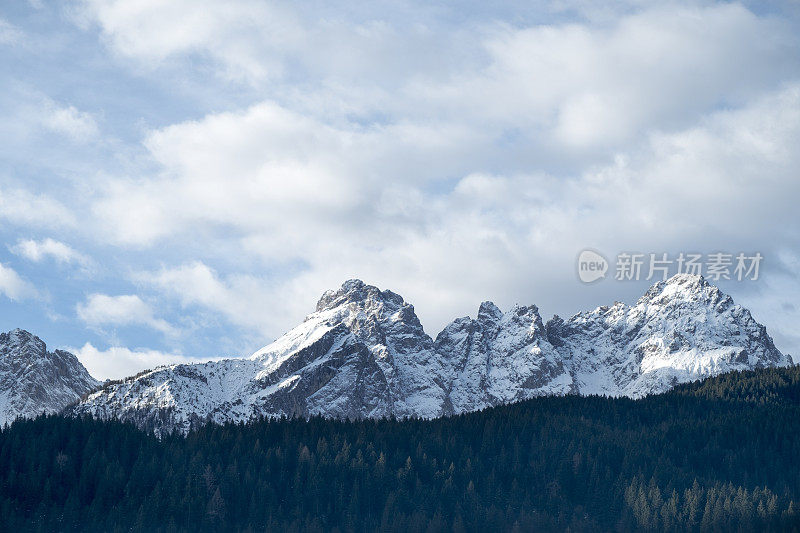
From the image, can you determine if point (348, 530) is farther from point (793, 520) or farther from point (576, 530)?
point (793, 520)

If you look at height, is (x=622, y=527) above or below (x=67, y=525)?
above

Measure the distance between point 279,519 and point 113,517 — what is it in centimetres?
3351

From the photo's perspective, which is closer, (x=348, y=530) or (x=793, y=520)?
(x=793, y=520)

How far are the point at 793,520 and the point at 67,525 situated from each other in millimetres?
141335

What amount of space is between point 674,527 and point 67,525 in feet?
400

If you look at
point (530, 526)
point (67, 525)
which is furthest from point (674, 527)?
point (67, 525)

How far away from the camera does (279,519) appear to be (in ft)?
→ 648

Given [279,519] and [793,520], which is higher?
[793,520]

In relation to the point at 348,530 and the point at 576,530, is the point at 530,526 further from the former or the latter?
the point at 348,530

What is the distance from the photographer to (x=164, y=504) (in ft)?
641

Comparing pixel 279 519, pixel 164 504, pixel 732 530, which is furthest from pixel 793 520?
pixel 164 504

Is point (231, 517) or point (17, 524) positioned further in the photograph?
point (231, 517)

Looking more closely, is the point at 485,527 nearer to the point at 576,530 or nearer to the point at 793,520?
the point at 576,530

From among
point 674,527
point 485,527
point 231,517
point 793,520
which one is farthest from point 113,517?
point 793,520
